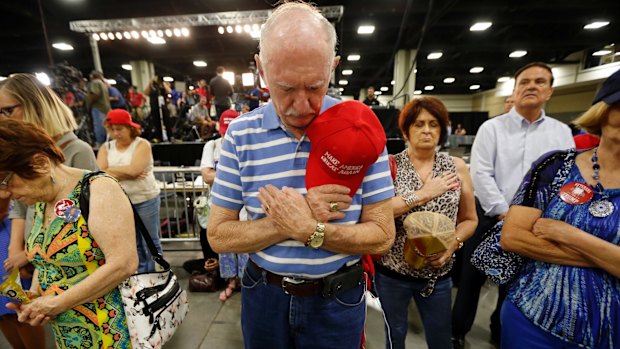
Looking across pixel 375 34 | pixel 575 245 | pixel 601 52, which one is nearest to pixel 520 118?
pixel 575 245

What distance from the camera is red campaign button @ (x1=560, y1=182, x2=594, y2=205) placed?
1.01m

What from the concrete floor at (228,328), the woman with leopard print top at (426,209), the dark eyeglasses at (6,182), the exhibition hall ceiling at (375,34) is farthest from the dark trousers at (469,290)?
the exhibition hall ceiling at (375,34)

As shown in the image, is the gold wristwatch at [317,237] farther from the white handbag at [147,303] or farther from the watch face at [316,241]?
the white handbag at [147,303]

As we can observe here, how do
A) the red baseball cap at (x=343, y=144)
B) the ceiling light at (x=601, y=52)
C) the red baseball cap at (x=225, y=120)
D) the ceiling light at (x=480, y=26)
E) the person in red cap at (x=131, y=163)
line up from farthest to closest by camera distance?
1. the ceiling light at (x=601, y=52)
2. the ceiling light at (x=480, y=26)
3. the red baseball cap at (x=225, y=120)
4. the person in red cap at (x=131, y=163)
5. the red baseball cap at (x=343, y=144)

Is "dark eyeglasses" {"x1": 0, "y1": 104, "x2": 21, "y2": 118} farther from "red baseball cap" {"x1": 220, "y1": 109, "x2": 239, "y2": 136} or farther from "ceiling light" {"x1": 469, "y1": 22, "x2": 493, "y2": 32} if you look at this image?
"ceiling light" {"x1": 469, "y1": 22, "x2": 493, "y2": 32}

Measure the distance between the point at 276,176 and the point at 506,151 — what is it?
205cm

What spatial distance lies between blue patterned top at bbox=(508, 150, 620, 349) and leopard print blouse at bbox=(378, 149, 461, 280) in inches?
17.3

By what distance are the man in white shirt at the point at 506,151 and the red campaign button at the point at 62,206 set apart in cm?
257

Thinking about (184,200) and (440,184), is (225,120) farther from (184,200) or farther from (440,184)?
(440,184)

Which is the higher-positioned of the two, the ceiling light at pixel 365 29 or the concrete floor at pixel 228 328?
the ceiling light at pixel 365 29

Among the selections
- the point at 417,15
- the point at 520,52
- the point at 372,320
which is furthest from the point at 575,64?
the point at 372,320

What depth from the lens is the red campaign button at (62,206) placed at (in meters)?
1.14

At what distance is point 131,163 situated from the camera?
8.85 feet

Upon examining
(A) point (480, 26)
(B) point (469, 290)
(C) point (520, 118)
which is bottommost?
(B) point (469, 290)
